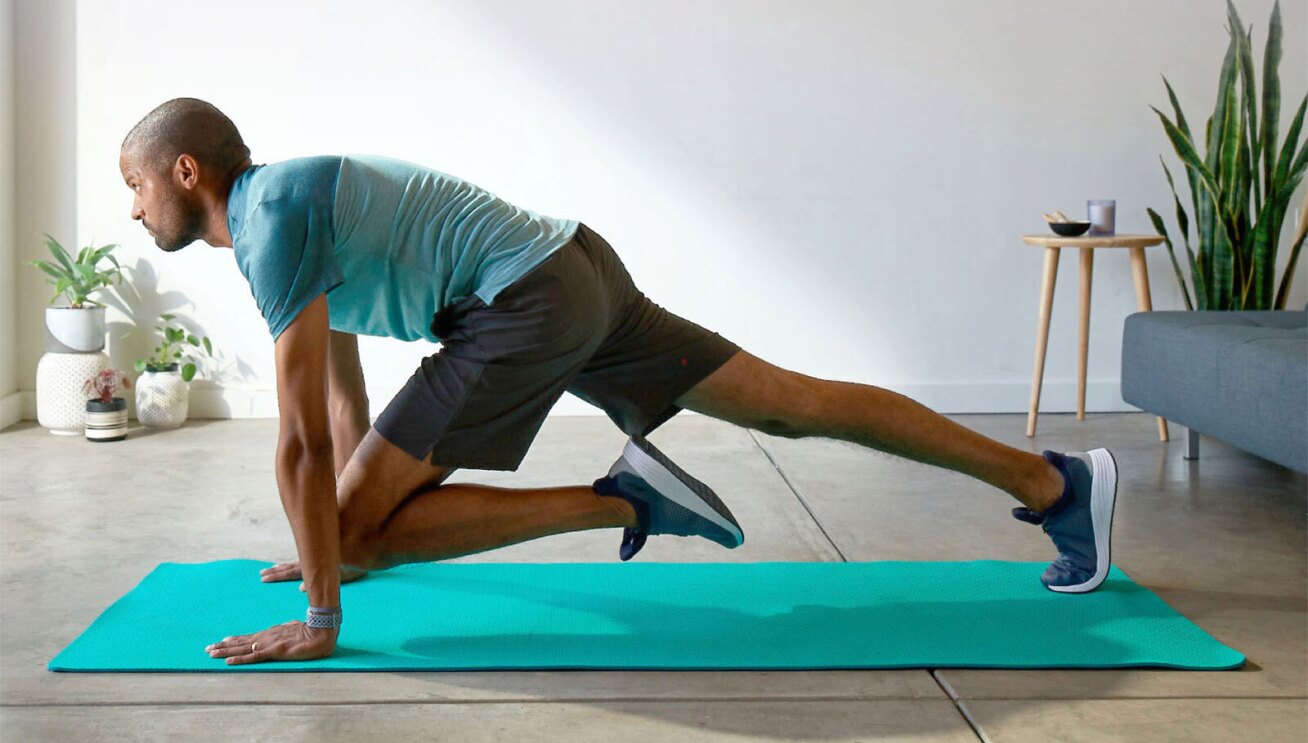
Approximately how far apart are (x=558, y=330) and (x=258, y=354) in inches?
101

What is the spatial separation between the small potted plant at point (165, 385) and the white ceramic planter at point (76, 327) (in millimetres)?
150

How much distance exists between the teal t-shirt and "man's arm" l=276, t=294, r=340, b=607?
0.11 feet

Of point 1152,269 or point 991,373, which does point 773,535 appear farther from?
point 1152,269

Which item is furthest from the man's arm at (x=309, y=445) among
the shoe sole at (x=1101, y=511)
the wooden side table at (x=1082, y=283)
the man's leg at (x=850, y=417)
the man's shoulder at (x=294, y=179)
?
the wooden side table at (x=1082, y=283)

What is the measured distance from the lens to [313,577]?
6.57 ft

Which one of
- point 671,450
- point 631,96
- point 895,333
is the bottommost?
point 671,450

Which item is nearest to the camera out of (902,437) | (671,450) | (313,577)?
(313,577)

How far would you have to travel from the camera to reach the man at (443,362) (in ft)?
6.40

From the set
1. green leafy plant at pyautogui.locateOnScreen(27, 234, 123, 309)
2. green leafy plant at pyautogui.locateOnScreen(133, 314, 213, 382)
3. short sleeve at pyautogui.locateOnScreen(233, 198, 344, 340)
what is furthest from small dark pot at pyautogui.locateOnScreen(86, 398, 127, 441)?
short sleeve at pyautogui.locateOnScreen(233, 198, 344, 340)

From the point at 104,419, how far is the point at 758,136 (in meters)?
2.22

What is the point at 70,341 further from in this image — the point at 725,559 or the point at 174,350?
the point at 725,559

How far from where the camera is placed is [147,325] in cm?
435

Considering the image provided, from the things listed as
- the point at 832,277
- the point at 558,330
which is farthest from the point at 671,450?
the point at 558,330

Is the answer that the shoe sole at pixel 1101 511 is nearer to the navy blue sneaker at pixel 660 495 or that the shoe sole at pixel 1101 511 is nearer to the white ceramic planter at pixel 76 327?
the navy blue sneaker at pixel 660 495
